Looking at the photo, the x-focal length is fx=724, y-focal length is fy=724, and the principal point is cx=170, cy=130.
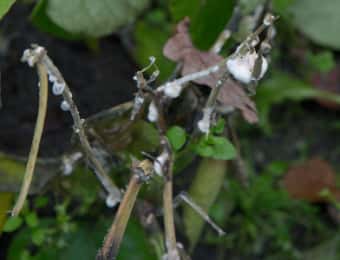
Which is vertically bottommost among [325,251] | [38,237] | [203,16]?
[325,251]

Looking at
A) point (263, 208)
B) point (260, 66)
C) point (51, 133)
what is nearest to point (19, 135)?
point (51, 133)

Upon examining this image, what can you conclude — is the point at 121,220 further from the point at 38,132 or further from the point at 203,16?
the point at 203,16

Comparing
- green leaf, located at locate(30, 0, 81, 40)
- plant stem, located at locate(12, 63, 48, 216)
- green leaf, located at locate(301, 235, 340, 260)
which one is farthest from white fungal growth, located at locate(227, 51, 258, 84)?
green leaf, located at locate(301, 235, 340, 260)

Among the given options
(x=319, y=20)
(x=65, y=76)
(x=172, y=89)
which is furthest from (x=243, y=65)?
(x=319, y=20)

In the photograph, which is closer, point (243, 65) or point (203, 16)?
point (243, 65)

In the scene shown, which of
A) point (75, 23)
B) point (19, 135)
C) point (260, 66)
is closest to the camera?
point (260, 66)

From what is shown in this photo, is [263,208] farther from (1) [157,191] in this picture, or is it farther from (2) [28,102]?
(2) [28,102]

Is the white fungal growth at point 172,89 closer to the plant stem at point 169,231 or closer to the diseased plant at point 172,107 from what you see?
the diseased plant at point 172,107
